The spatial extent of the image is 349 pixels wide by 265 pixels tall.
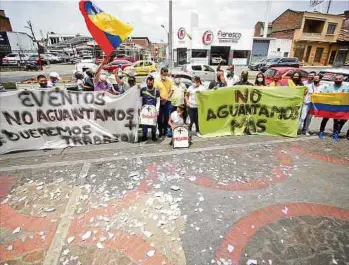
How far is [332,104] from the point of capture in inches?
251

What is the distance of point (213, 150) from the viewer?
5.78m

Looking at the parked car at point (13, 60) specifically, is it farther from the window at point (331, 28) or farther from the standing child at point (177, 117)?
the window at point (331, 28)

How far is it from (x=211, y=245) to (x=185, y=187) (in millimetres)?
1335

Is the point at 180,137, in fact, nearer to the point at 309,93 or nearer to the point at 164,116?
the point at 164,116

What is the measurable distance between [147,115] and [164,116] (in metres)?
0.70

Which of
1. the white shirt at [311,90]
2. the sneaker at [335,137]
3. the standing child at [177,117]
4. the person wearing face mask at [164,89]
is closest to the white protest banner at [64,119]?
the person wearing face mask at [164,89]

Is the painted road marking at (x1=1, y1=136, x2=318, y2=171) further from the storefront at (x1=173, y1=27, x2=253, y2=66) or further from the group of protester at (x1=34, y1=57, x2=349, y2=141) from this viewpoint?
the storefront at (x1=173, y1=27, x2=253, y2=66)

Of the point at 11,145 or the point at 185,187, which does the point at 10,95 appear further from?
the point at 185,187

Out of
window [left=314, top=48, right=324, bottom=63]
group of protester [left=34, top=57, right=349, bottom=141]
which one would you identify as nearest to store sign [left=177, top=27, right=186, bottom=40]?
window [left=314, top=48, right=324, bottom=63]

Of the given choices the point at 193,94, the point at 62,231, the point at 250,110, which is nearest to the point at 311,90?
the point at 250,110

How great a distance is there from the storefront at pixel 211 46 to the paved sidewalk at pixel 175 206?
30307 mm

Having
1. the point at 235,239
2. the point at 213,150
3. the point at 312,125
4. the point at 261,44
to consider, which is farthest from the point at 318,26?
the point at 235,239

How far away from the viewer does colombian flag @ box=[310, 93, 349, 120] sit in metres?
6.32

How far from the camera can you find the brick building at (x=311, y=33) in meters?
36.2
